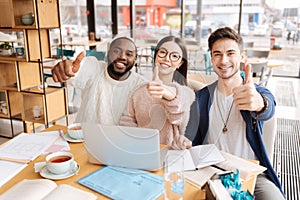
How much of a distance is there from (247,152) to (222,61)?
48cm

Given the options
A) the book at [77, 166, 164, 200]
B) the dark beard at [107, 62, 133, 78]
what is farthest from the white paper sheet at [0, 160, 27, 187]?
the dark beard at [107, 62, 133, 78]

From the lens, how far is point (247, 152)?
1.28 metres

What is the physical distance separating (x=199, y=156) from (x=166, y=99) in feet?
1.08

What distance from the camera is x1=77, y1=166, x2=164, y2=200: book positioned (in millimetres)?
906

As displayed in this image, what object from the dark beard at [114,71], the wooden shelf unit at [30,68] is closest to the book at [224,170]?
the dark beard at [114,71]

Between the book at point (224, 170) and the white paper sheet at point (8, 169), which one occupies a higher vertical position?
the book at point (224, 170)

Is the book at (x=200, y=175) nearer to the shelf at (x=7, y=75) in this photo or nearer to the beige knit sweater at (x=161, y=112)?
the beige knit sweater at (x=161, y=112)

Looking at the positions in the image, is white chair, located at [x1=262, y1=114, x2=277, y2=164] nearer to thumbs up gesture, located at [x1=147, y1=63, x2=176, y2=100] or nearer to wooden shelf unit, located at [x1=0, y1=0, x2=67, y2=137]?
thumbs up gesture, located at [x1=147, y1=63, x2=176, y2=100]

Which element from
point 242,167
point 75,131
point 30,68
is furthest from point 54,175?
point 30,68

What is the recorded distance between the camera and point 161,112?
0.97 meters

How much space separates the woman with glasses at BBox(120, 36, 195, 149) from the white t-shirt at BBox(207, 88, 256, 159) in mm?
180

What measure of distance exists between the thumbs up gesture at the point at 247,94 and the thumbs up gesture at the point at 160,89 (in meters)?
0.28

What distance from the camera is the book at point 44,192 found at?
2.86 feet

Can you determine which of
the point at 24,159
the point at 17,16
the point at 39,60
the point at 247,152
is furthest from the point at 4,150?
the point at 17,16
